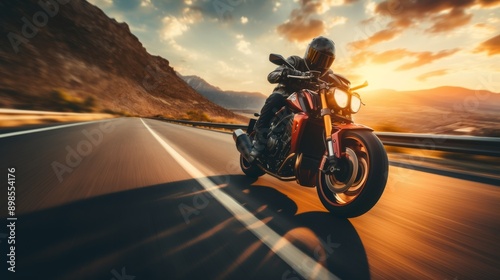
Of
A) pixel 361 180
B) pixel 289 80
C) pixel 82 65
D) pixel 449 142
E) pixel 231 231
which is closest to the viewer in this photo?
pixel 231 231

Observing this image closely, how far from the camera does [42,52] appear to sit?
69625 mm

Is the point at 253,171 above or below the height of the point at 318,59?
below

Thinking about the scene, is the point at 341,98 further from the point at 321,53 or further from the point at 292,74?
the point at 321,53

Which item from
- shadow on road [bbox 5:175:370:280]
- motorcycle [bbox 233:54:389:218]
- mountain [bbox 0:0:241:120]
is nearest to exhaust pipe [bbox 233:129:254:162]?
motorcycle [bbox 233:54:389:218]

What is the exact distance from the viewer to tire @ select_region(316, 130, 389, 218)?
2.17 metres

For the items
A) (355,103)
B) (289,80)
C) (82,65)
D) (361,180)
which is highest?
(82,65)

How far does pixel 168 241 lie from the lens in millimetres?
1907

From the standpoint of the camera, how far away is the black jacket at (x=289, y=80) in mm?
3305

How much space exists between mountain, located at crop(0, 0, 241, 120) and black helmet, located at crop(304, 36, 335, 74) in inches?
1320

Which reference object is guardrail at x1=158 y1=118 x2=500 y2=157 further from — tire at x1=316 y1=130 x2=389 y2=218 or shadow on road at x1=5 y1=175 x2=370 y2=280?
shadow on road at x1=5 y1=175 x2=370 y2=280

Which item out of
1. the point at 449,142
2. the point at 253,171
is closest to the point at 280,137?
the point at 253,171

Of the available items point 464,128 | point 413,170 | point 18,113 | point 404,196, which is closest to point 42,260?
point 404,196

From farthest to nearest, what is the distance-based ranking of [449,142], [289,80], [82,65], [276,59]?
[82,65]
[449,142]
[289,80]
[276,59]

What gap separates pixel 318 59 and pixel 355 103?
800mm
